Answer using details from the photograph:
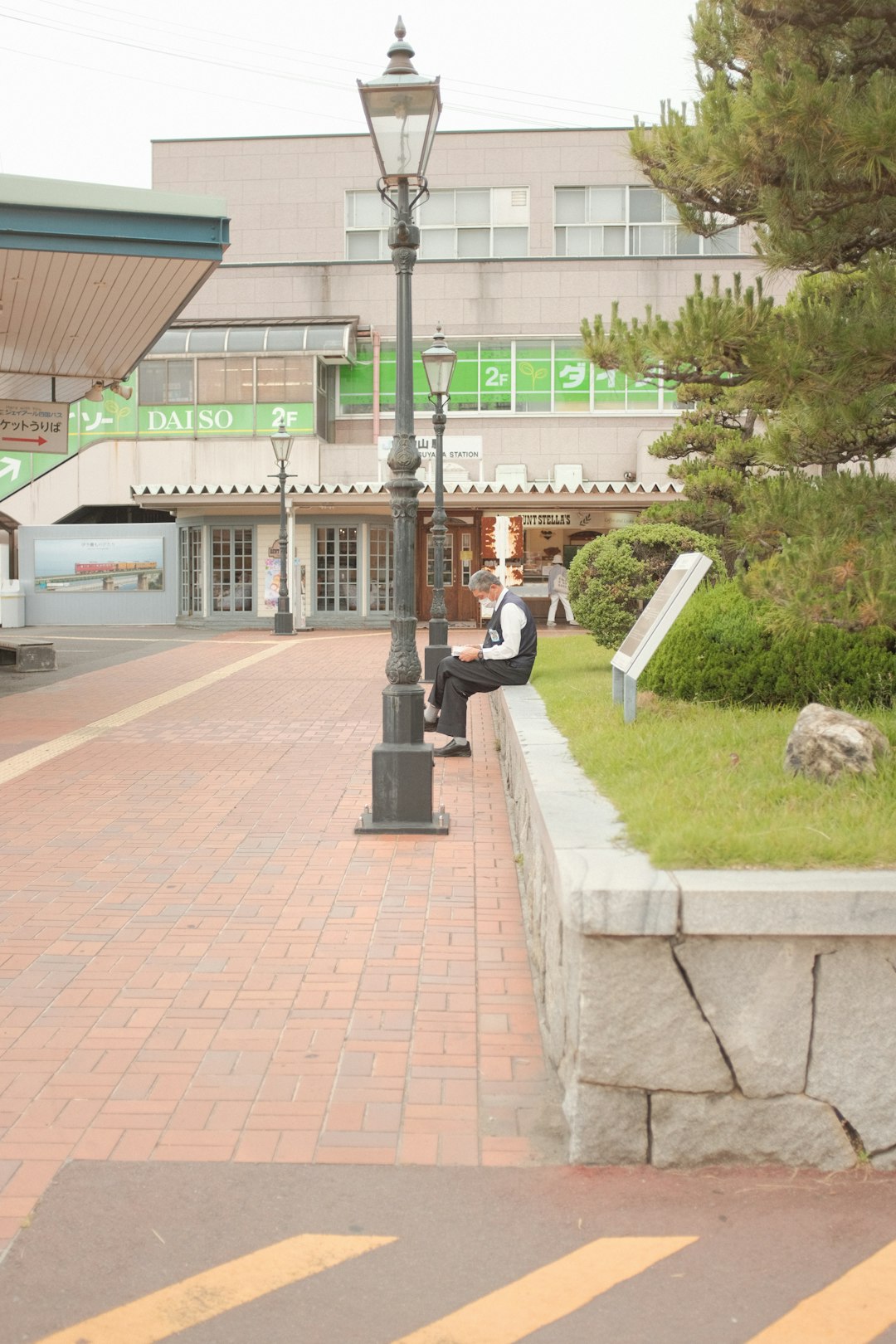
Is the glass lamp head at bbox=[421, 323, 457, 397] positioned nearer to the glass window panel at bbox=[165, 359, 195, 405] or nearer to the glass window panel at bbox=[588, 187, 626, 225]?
the glass window panel at bbox=[165, 359, 195, 405]

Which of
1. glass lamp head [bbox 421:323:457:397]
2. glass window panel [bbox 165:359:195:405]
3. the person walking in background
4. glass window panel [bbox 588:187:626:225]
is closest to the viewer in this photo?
glass lamp head [bbox 421:323:457:397]

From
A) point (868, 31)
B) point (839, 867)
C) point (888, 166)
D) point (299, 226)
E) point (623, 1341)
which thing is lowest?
point (623, 1341)

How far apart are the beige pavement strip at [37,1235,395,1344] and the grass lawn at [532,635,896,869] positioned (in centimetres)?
146

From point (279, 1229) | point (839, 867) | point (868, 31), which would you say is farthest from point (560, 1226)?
point (868, 31)

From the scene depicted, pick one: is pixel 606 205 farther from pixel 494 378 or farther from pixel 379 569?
pixel 379 569

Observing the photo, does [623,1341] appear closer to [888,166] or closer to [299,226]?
[888,166]

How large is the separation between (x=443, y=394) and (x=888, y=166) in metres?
12.1

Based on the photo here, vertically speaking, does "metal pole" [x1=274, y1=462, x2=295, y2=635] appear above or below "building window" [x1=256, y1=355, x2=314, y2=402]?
below

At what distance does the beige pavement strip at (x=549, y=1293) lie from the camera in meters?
2.97

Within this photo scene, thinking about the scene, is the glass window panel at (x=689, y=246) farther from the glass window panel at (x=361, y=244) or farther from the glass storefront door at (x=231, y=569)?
the glass storefront door at (x=231, y=569)

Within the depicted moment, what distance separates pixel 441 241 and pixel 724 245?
741 centimetres

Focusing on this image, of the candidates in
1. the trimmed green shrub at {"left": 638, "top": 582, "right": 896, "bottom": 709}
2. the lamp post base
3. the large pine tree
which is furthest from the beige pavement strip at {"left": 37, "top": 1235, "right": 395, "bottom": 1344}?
the trimmed green shrub at {"left": 638, "top": 582, "right": 896, "bottom": 709}

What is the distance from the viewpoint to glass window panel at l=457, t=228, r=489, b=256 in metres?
34.9

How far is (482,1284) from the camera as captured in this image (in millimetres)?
3164
